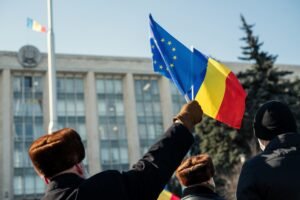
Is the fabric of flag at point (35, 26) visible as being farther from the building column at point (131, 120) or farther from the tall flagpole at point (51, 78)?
the building column at point (131, 120)

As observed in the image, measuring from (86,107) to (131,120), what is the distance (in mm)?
4612

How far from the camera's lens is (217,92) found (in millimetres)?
4234

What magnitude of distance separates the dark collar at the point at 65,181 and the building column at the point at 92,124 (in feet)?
127

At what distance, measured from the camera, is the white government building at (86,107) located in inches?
1515

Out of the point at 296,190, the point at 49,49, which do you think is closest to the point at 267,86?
the point at 49,49

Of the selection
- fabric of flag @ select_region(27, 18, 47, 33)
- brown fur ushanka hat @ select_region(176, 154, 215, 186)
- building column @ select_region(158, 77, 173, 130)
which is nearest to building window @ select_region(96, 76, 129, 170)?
building column @ select_region(158, 77, 173, 130)

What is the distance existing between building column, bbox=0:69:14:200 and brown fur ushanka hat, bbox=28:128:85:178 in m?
36.9

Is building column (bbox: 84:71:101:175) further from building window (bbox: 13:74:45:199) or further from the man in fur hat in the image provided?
the man in fur hat

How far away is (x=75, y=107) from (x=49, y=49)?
31880 millimetres

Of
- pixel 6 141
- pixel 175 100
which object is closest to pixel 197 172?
Result: pixel 6 141

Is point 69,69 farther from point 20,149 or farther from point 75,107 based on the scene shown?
point 20,149

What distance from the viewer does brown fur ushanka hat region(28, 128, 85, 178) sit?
2025 millimetres

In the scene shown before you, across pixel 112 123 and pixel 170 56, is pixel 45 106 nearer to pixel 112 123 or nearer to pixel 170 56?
pixel 112 123

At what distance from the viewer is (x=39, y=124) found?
1603 inches
